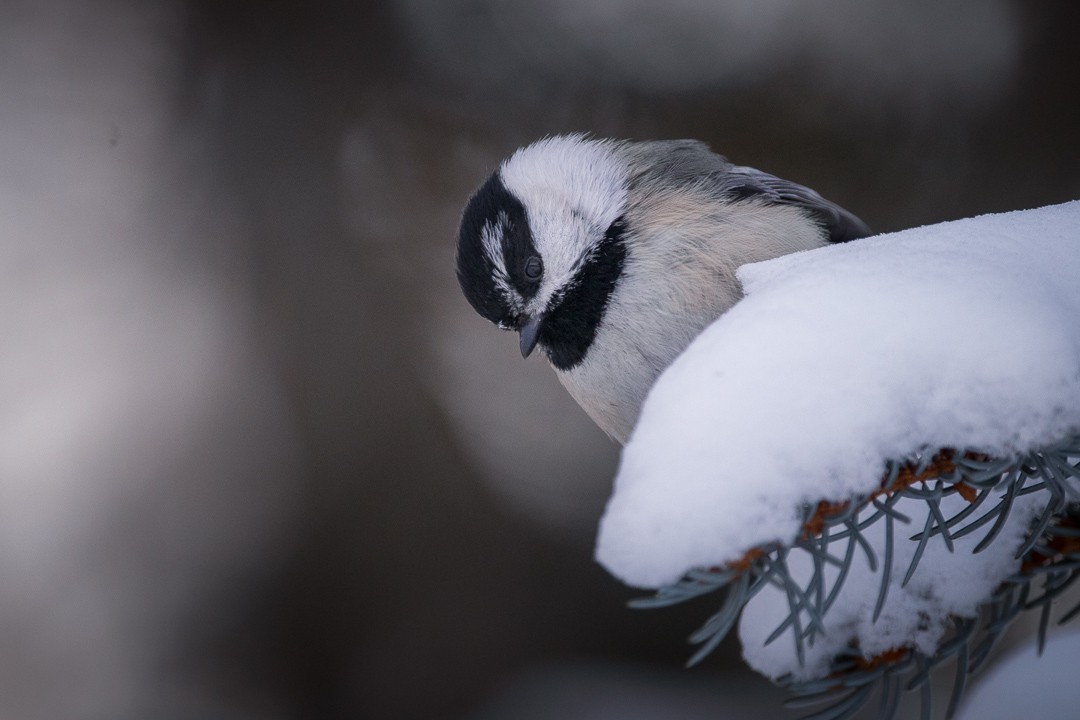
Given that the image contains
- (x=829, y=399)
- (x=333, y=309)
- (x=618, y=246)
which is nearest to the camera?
(x=829, y=399)

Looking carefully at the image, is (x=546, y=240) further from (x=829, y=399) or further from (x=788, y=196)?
(x=829, y=399)

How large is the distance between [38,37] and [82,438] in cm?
77

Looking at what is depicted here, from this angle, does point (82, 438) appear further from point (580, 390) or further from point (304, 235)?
point (580, 390)

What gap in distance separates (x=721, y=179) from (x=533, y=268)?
27cm

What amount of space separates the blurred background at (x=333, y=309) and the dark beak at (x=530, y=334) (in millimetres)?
580

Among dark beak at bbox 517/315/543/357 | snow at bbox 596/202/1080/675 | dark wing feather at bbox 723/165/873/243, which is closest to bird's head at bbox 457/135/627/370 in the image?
dark beak at bbox 517/315/543/357

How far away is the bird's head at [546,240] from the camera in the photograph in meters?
0.89

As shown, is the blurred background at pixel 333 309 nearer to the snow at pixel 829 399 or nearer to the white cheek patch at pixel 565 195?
the white cheek patch at pixel 565 195

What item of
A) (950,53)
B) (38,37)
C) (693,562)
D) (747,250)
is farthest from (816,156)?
(38,37)

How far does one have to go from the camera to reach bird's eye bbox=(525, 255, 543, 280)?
0.93 meters

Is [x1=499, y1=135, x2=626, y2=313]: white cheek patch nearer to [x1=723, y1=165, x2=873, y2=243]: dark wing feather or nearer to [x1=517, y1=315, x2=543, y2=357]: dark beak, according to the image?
[x1=517, y1=315, x2=543, y2=357]: dark beak

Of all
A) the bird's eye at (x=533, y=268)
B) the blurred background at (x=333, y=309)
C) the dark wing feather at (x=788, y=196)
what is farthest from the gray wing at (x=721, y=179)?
the blurred background at (x=333, y=309)

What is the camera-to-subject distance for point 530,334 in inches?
35.7

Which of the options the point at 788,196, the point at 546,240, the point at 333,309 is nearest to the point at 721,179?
the point at 788,196
